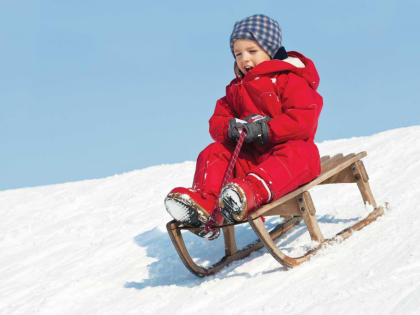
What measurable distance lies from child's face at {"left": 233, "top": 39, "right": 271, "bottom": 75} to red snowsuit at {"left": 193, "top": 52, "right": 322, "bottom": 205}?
108mm

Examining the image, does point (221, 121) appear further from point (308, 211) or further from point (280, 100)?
point (308, 211)

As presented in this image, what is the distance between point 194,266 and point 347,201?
215 cm

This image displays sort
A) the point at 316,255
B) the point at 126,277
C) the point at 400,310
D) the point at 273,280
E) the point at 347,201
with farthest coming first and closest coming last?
1. the point at 347,201
2. the point at 126,277
3. the point at 316,255
4. the point at 273,280
5. the point at 400,310

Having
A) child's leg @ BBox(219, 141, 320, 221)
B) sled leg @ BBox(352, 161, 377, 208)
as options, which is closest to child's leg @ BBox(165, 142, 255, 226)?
child's leg @ BBox(219, 141, 320, 221)

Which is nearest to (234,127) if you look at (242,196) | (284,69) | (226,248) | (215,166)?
(215,166)

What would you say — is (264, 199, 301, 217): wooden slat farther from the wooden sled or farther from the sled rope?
the sled rope

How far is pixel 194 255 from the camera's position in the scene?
450cm

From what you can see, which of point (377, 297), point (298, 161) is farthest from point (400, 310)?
point (298, 161)

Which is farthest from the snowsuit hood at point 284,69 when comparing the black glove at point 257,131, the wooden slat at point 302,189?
the wooden slat at point 302,189

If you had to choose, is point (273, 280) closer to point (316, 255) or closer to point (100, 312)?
point (316, 255)

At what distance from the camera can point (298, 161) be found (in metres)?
3.46

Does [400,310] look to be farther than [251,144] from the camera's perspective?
No

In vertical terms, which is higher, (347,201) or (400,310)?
(400,310)

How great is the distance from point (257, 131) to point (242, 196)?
542 mm
